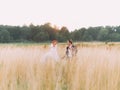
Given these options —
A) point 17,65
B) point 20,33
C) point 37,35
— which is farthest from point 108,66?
point 20,33

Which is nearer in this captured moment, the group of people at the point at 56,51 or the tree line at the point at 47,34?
the group of people at the point at 56,51

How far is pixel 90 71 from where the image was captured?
3262mm

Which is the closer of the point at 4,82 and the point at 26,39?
the point at 4,82

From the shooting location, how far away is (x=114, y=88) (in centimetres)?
302

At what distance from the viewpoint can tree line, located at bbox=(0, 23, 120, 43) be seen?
3244 centimetres

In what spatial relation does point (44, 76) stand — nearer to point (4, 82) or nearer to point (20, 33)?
point (4, 82)

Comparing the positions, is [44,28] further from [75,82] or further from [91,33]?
[75,82]

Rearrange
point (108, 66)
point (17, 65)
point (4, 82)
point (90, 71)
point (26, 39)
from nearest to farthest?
point (4, 82)
point (90, 71)
point (108, 66)
point (17, 65)
point (26, 39)

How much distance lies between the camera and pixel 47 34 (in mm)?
33094

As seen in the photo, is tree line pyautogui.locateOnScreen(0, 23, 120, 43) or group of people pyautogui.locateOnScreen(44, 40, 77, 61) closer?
group of people pyautogui.locateOnScreen(44, 40, 77, 61)

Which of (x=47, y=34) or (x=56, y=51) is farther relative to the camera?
(x=47, y=34)

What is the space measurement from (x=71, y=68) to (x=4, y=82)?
1.23 metres

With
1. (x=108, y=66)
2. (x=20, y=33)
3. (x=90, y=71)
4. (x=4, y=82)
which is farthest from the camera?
(x=20, y=33)

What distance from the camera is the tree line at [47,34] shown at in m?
32.4
